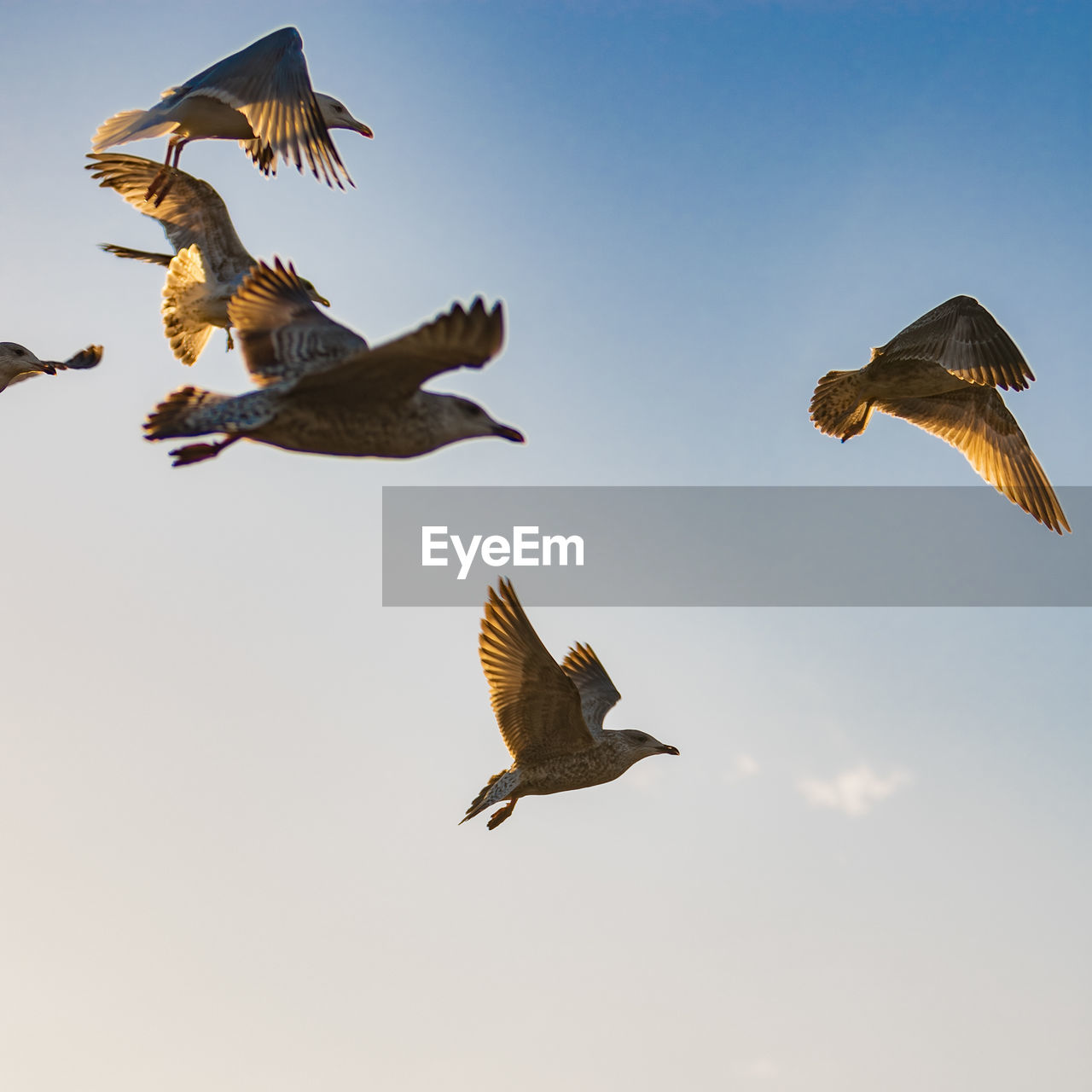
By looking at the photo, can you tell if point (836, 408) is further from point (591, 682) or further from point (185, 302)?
point (185, 302)

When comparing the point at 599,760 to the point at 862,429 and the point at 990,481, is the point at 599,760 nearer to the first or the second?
the point at 862,429

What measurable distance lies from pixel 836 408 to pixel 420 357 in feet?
27.6

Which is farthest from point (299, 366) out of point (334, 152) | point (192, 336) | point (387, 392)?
point (192, 336)

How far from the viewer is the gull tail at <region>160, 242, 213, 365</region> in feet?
38.7

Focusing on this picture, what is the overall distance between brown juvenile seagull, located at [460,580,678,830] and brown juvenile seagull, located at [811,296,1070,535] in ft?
15.7

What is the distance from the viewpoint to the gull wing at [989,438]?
15250mm

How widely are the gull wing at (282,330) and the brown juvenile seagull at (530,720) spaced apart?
4.08 metres

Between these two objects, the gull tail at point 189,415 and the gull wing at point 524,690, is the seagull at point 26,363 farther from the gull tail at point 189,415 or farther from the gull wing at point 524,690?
the gull tail at point 189,415

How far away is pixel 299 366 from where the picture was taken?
289 inches

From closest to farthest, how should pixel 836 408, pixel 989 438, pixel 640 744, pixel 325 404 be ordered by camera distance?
pixel 325 404
pixel 640 744
pixel 836 408
pixel 989 438

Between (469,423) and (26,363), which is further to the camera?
(26,363)

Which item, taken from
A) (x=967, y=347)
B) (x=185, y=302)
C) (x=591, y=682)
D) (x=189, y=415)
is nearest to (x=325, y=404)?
(x=189, y=415)

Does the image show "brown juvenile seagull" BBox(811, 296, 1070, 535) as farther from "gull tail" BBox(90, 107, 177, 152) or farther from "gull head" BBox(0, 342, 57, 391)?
"gull head" BBox(0, 342, 57, 391)

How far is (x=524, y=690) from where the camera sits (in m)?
11.1
